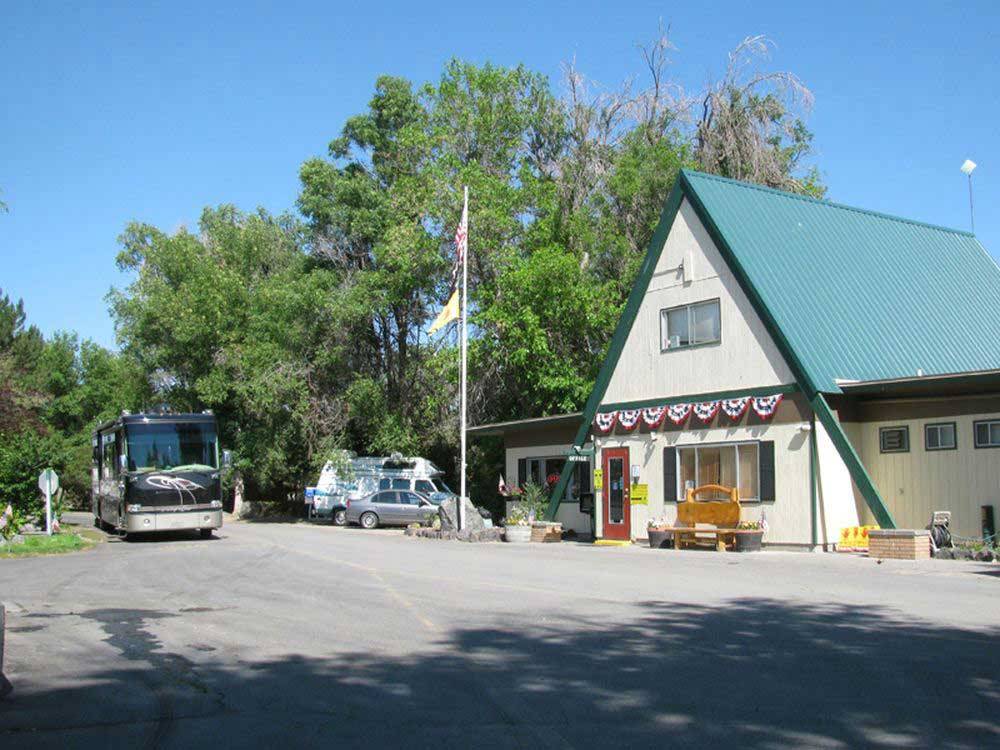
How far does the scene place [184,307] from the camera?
158 ft

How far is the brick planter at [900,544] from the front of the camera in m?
19.3

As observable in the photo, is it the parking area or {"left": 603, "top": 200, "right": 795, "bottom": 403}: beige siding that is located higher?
{"left": 603, "top": 200, "right": 795, "bottom": 403}: beige siding

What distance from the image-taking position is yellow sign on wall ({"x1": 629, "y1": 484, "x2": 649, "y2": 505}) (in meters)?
26.5

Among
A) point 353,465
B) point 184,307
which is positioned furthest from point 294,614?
point 184,307

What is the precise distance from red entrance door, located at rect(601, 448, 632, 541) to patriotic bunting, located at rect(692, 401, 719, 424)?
114 inches

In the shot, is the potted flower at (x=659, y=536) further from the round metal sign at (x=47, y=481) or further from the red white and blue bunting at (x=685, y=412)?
→ the round metal sign at (x=47, y=481)

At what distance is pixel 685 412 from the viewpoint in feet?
83.0

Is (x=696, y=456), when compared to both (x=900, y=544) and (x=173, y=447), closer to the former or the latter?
(x=900, y=544)

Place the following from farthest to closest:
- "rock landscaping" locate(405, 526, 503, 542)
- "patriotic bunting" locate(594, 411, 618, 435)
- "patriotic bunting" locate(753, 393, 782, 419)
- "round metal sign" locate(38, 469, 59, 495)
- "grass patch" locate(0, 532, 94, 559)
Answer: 1. "rock landscaping" locate(405, 526, 503, 542)
2. "patriotic bunting" locate(594, 411, 618, 435)
3. "round metal sign" locate(38, 469, 59, 495)
4. "grass patch" locate(0, 532, 94, 559)
5. "patriotic bunting" locate(753, 393, 782, 419)

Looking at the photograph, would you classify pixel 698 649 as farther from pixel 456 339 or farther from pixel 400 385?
pixel 400 385

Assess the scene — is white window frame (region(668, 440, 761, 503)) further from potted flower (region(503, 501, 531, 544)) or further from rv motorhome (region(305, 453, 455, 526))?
rv motorhome (region(305, 453, 455, 526))

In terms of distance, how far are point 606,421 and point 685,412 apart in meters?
3.07

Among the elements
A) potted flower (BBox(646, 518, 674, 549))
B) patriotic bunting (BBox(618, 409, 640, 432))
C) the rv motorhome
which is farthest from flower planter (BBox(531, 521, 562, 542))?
the rv motorhome

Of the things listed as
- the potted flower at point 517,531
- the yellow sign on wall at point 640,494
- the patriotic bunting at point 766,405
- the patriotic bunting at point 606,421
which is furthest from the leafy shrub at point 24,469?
the patriotic bunting at point 766,405
